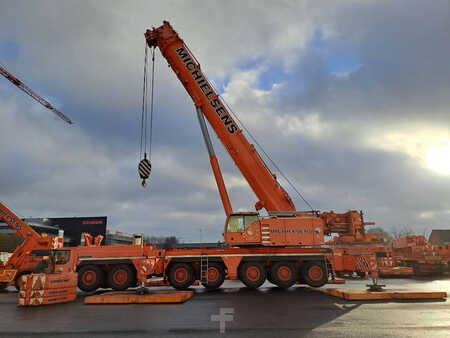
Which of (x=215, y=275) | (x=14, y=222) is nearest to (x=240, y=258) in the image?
(x=215, y=275)

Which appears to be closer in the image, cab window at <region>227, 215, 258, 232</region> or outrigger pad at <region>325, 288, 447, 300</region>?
outrigger pad at <region>325, 288, 447, 300</region>

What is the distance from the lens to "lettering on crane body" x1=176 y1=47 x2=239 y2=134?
51.7 feet

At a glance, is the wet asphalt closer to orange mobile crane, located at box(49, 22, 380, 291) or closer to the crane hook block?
orange mobile crane, located at box(49, 22, 380, 291)

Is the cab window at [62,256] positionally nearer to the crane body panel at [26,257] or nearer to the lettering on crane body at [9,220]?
the crane body panel at [26,257]

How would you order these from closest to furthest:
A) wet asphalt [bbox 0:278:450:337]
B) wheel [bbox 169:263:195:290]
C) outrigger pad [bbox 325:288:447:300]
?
1. wet asphalt [bbox 0:278:450:337]
2. outrigger pad [bbox 325:288:447:300]
3. wheel [bbox 169:263:195:290]

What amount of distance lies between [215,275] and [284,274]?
322 cm

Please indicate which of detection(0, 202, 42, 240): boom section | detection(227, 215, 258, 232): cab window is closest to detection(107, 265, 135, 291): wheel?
detection(227, 215, 258, 232): cab window

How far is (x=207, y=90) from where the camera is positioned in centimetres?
1608

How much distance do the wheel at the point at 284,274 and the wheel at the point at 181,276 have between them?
3826mm

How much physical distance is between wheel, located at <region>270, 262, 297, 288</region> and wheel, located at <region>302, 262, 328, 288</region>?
50 centimetres

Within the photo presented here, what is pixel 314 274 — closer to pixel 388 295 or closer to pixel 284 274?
pixel 284 274

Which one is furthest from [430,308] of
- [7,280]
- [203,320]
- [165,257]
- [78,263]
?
[7,280]

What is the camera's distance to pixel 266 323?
7266 mm

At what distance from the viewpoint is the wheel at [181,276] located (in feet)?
46.1
